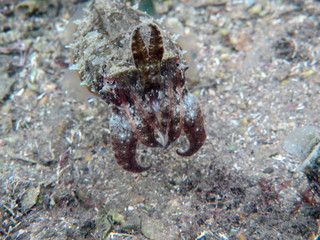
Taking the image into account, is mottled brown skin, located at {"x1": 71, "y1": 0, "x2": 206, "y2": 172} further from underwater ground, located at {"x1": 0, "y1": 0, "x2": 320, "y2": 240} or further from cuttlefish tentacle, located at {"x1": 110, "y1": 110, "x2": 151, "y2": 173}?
underwater ground, located at {"x1": 0, "y1": 0, "x2": 320, "y2": 240}

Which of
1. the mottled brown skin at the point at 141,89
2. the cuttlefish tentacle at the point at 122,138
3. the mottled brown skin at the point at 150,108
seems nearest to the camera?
the mottled brown skin at the point at 141,89

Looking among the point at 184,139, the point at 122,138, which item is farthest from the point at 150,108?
the point at 184,139

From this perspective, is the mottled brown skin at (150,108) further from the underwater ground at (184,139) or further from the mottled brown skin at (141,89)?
the underwater ground at (184,139)

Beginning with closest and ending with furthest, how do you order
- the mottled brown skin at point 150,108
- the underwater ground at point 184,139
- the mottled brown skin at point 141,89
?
the mottled brown skin at point 141,89, the mottled brown skin at point 150,108, the underwater ground at point 184,139

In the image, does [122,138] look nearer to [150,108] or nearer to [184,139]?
[150,108]

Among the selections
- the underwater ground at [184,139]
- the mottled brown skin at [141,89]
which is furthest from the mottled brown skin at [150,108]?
the underwater ground at [184,139]

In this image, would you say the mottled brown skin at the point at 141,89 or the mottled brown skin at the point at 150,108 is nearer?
the mottled brown skin at the point at 141,89
